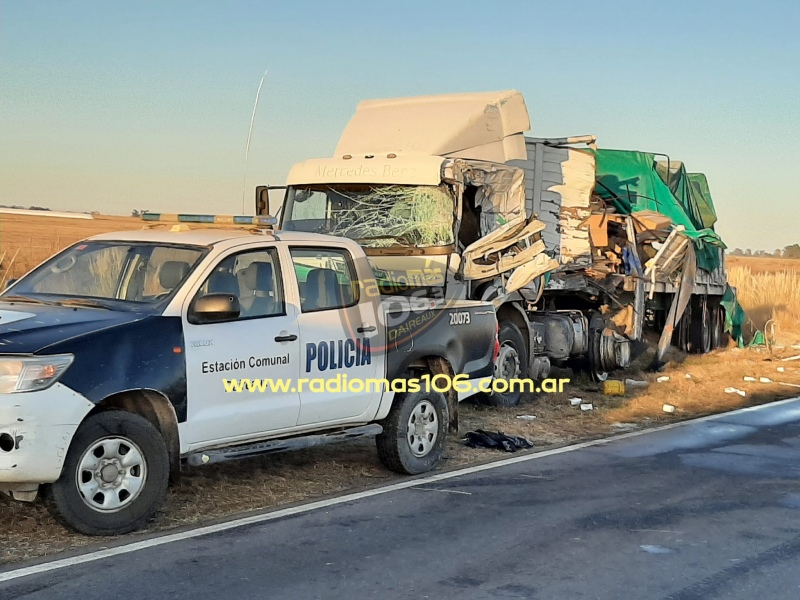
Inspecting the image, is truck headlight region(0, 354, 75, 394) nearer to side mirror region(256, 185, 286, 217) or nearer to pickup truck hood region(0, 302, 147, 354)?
pickup truck hood region(0, 302, 147, 354)

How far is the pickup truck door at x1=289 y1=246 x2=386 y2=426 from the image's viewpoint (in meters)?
7.99

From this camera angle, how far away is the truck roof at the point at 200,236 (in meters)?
7.88

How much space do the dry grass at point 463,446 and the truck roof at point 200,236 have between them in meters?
0.88

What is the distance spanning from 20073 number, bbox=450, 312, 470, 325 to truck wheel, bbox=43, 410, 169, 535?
3362 mm

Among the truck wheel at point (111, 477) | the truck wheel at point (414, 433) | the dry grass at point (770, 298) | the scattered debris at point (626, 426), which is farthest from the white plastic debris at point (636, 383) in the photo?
the dry grass at point (770, 298)

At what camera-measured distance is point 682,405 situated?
13844 mm

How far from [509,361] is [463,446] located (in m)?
3.51

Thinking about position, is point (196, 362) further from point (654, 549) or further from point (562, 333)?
point (562, 333)

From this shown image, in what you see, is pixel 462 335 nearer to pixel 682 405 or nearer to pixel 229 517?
pixel 229 517

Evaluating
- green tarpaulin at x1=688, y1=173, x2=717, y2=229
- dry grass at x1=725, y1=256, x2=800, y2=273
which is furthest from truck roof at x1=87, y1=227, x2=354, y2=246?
dry grass at x1=725, y1=256, x2=800, y2=273

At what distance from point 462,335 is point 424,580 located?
13.0 feet

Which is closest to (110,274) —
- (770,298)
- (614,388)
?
(614,388)

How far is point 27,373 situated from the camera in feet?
20.7

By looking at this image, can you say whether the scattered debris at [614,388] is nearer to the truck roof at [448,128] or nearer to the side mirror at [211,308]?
the truck roof at [448,128]
